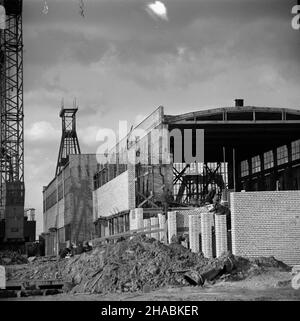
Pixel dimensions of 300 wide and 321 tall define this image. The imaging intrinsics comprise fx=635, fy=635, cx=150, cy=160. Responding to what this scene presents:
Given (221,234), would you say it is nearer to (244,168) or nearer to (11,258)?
(11,258)

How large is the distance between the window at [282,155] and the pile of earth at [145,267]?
2253 centimetres

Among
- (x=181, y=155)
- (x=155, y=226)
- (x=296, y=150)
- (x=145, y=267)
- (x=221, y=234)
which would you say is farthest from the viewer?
(x=296, y=150)

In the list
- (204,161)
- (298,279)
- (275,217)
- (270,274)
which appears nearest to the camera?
(298,279)

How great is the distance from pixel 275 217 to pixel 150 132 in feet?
49.2

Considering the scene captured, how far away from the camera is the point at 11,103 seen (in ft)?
195

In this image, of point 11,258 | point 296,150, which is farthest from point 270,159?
point 11,258

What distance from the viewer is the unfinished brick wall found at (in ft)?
75.5

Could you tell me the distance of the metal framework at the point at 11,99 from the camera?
183 feet

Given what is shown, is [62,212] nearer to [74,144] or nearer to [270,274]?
[74,144]

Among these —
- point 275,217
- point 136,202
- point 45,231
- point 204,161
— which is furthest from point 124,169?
point 45,231

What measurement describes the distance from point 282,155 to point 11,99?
26084 mm

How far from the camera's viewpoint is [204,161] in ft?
164

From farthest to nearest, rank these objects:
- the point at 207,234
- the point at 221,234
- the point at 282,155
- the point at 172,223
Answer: the point at 282,155 → the point at 172,223 → the point at 207,234 → the point at 221,234

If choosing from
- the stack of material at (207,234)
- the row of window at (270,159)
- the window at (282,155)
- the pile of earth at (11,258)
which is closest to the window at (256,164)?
the row of window at (270,159)
